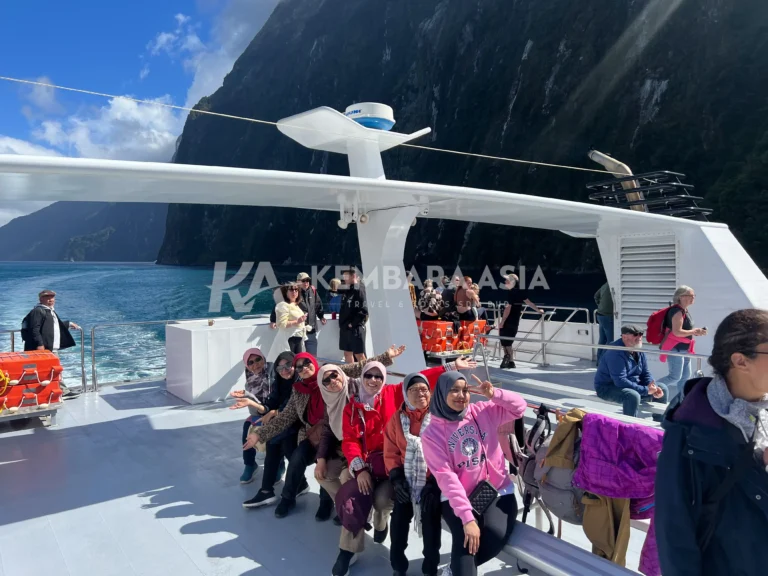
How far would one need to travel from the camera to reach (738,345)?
160 cm

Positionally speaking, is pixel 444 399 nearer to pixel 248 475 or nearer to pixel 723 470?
pixel 723 470

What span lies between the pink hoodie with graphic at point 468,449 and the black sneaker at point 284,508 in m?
1.55

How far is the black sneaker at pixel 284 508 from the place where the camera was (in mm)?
3848

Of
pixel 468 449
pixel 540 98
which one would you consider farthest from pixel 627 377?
pixel 540 98

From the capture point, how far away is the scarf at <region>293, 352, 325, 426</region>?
3.91m

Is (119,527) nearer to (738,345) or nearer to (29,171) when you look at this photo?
(29,171)

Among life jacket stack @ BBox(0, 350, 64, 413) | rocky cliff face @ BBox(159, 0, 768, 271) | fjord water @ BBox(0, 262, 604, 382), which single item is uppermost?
rocky cliff face @ BBox(159, 0, 768, 271)

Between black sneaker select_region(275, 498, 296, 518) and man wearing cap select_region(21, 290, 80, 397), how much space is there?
4409 mm

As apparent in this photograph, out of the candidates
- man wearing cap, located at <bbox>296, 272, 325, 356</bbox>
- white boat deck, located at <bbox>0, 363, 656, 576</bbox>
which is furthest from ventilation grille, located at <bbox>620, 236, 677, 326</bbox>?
white boat deck, located at <bbox>0, 363, 656, 576</bbox>

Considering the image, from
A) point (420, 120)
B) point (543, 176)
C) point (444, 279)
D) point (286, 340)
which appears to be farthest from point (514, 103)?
point (286, 340)

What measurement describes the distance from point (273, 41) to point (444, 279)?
386 ft

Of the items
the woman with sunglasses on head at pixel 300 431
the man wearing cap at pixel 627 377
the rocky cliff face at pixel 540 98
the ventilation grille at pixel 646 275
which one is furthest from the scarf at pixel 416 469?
the rocky cliff face at pixel 540 98

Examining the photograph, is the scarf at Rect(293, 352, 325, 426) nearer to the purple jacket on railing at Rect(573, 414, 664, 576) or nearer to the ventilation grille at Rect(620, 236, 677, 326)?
the purple jacket on railing at Rect(573, 414, 664, 576)

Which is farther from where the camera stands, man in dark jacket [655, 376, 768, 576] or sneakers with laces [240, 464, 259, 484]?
sneakers with laces [240, 464, 259, 484]
